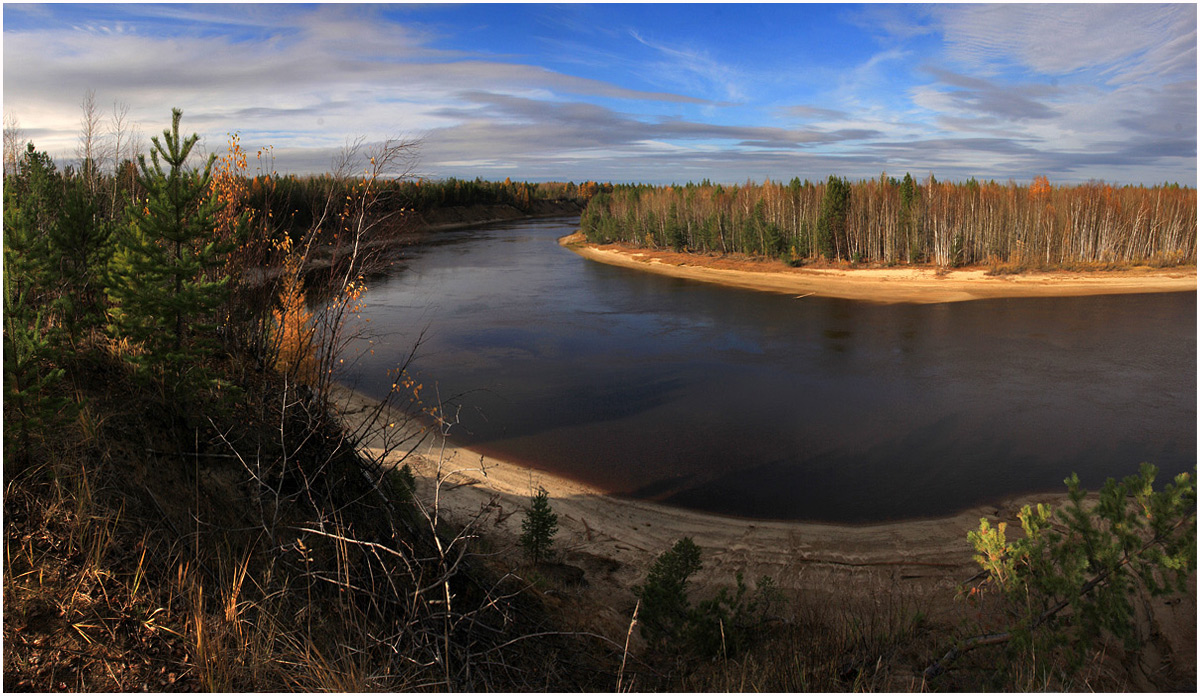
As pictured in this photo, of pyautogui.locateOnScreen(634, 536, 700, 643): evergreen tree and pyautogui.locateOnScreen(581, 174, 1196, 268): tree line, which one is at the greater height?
pyautogui.locateOnScreen(581, 174, 1196, 268): tree line

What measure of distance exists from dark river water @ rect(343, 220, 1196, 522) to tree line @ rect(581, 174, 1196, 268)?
870cm

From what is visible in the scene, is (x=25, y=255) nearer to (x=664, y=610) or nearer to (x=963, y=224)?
(x=664, y=610)

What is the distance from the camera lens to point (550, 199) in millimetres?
138375

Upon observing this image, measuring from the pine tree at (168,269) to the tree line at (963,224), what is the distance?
1701 inches

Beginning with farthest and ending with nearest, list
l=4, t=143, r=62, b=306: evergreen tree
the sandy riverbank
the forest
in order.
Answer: the sandy riverbank < l=4, t=143, r=62, b=306: evergreen tree < the forest

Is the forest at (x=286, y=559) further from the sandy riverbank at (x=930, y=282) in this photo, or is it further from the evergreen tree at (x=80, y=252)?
the sandy riverbank at (x=930, y=282)

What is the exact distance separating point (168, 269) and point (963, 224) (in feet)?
152

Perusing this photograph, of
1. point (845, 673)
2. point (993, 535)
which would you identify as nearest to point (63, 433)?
point (845, 673)

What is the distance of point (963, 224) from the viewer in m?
43.8

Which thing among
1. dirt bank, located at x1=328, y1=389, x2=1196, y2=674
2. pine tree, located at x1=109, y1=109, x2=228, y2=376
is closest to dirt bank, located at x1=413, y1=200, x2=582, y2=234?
dirt bank, located at x1=328, y1=389, x2=1196, y2=674

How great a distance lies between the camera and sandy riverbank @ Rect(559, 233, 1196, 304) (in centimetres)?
3584

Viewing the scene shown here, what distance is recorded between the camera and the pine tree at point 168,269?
6.96m

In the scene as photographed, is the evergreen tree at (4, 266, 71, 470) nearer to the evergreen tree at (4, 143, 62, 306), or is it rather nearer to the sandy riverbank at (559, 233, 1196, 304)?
the evergreen tree at (4, 143, 62, 306)

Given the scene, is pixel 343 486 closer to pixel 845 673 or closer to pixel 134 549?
pixel 134 549
